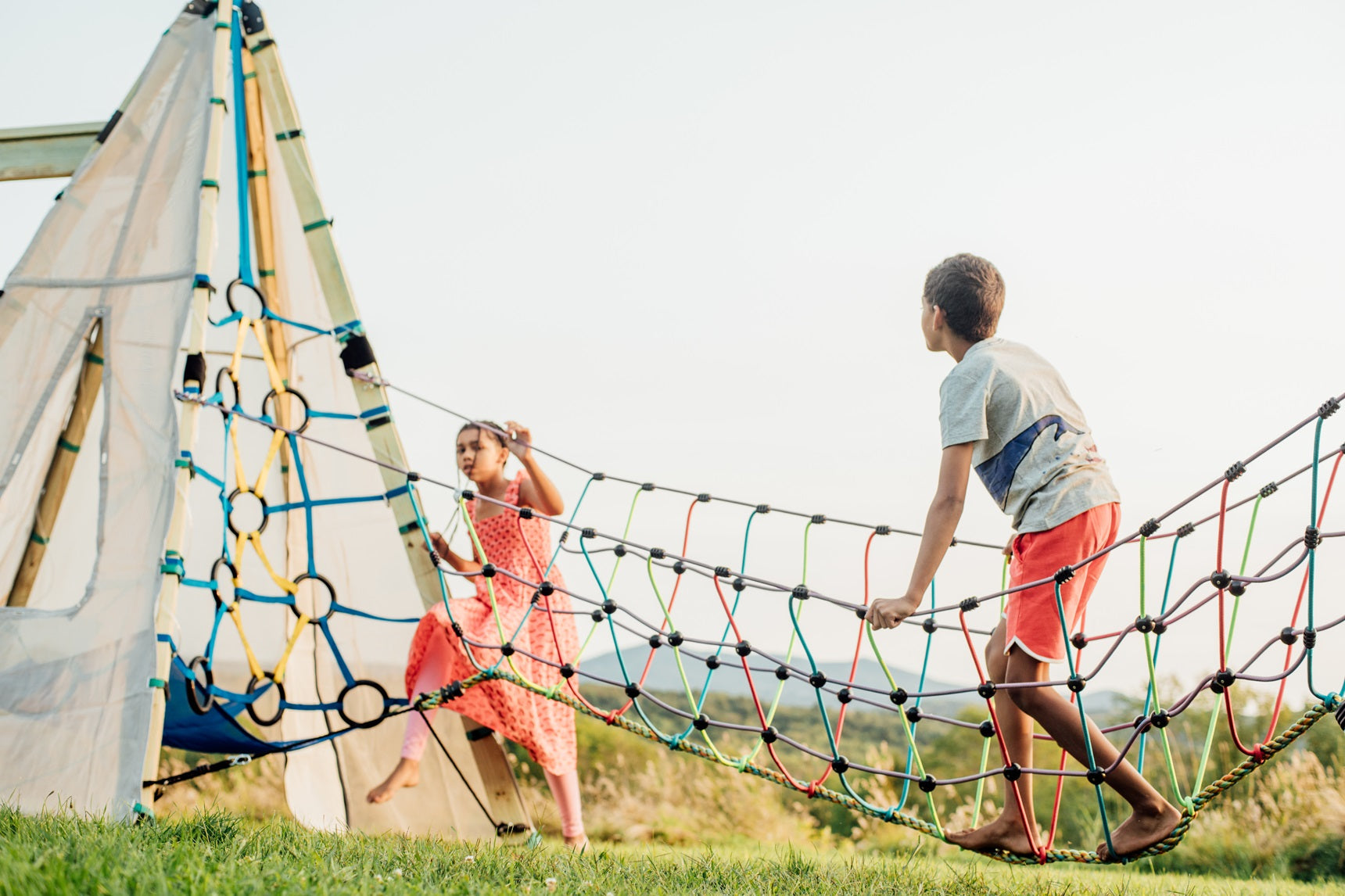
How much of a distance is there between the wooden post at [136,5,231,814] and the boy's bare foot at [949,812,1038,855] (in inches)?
82.4

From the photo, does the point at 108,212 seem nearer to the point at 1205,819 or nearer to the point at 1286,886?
the point at 1286,886

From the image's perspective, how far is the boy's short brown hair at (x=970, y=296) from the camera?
9.09 ft

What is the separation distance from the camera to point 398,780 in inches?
155

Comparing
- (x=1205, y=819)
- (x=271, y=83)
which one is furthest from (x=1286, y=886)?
(x=271, y=83)

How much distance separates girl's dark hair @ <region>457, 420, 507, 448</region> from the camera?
13.5 ft

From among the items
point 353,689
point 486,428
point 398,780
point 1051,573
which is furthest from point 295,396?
point 1051,573

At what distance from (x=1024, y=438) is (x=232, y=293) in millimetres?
3007

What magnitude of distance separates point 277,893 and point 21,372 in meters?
2.54

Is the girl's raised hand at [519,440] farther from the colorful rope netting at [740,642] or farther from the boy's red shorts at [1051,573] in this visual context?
the boy's red shorts at [1051,573]

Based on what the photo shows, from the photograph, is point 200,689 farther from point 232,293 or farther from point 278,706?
point 232,293

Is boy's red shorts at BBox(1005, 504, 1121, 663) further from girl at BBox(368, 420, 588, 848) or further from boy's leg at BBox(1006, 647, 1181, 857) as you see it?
girl at BBox(368, 420, 588, 848)

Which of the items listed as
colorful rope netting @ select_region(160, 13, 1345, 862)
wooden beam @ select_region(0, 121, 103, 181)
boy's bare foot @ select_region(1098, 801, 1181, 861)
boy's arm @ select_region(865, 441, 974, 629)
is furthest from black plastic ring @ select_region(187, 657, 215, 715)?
boy's bare foot @ select_region(1098, 801, 1181, 861)

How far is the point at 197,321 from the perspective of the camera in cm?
348

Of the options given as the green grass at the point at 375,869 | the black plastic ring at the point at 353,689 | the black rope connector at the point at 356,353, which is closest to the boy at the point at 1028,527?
the green grass at the point at 375,869
